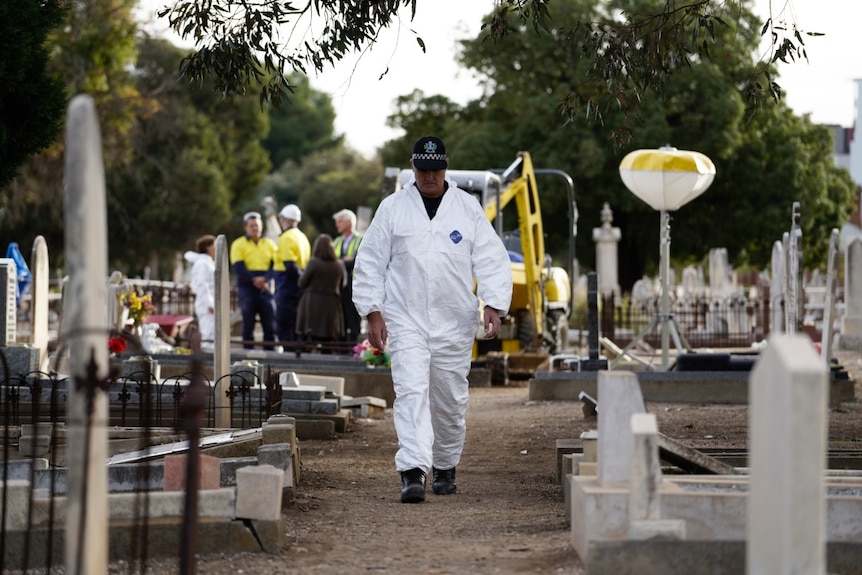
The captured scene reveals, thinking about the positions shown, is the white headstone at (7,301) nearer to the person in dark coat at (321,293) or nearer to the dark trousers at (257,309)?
the person in dark coat at (321,293)

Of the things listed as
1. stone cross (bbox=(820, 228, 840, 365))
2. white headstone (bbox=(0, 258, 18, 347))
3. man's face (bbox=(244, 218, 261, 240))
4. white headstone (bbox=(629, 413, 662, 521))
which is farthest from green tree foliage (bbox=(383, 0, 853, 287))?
white headstone (bbox=(629, 413, 662, 521))

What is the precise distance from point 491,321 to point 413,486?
Answer: 3.57 feet

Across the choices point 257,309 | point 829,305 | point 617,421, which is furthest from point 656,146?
point 617,421

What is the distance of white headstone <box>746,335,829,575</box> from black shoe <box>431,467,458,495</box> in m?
4.79

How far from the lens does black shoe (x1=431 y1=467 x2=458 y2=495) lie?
8672 mm

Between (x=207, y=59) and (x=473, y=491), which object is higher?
(x=207, y=59)

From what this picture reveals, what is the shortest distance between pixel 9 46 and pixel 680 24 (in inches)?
189

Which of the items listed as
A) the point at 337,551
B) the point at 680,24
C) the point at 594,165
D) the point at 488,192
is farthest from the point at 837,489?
the point at 594,165

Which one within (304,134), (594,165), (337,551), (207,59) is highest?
(304,134)

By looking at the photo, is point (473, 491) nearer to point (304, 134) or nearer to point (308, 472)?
point (308, 472)

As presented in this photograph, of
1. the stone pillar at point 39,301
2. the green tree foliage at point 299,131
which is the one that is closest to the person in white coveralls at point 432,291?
the stone pillar at point 39,301

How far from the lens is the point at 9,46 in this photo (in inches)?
406

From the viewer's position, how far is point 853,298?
92.2 ft

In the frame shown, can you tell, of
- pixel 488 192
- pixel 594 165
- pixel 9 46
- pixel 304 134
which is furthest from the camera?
pixel 304 134
